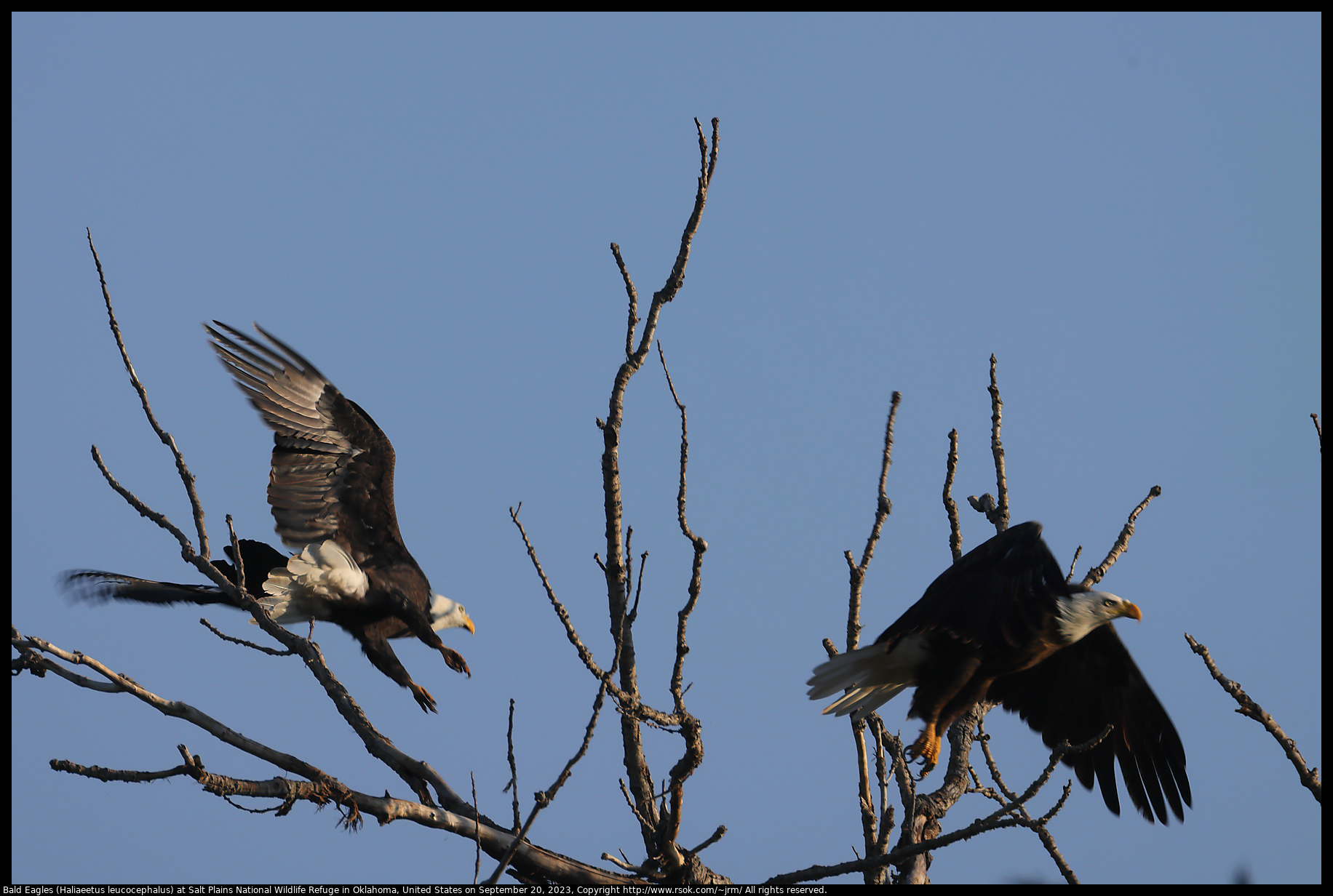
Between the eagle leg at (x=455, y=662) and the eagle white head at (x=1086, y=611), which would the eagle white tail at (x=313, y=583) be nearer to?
the eagle leg at (x=455, y=662)

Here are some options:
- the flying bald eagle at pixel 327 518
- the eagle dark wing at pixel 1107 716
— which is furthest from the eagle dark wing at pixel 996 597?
the flying bald eagle at pixel 327 518

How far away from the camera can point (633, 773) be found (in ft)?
11.4

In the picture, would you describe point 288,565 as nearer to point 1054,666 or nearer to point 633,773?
point 633,773

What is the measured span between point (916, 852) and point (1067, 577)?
188 centimetres

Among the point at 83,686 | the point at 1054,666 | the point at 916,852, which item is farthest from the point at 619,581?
the point at 1054,666

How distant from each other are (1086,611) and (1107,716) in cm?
100

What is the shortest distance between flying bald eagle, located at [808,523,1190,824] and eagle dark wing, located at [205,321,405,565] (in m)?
2.26

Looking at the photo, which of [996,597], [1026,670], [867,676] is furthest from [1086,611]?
[867,676]

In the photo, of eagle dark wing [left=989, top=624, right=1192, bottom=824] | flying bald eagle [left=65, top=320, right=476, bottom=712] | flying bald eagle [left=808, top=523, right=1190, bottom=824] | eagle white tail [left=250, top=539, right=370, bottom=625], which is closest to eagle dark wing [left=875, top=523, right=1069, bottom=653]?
flying bald eagle [left=808, top=523, right=1190, bottom=824]

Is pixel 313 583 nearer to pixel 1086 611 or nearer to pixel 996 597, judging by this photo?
pixel 996 597

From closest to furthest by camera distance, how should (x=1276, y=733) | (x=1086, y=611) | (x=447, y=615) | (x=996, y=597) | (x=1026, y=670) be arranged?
(x=1276, y=733), (x=996, y=597), (x=1086, y=611), (x=1026, y=670), (x=447, y=615)

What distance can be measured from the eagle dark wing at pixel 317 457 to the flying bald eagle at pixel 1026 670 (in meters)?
2.26

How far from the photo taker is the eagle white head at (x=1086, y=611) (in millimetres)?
4445

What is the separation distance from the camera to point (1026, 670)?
5117 mm
